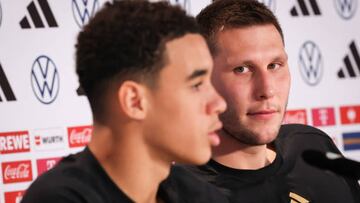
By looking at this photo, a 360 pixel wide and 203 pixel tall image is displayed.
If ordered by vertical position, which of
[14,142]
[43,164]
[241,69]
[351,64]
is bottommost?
[351,64]

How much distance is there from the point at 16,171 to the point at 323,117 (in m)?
1.17

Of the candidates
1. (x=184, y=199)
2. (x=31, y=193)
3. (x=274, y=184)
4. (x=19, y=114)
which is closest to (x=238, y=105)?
(x=274, y=184)

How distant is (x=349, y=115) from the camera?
289 cm

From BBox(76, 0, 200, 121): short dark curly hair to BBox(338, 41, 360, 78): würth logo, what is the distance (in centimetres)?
180

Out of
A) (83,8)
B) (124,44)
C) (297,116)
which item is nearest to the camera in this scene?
(124,44)

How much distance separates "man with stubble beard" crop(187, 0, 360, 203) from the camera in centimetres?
153

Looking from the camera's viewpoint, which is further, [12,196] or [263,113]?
[12,196]

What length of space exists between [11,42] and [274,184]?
120 cm

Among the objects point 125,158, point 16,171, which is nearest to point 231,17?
point 125,158

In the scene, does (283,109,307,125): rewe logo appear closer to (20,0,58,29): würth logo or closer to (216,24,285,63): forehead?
(20,0,58,29): würth logo

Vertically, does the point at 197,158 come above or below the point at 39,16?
below

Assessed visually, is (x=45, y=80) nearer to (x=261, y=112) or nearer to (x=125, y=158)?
(x=261, y=112)

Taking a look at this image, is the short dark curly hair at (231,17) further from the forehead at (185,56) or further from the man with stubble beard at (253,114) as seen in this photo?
the forehead at (185,56)

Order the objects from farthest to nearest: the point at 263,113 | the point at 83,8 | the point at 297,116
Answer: the point at 297,116, the point at 83,8, the point at 263,113
